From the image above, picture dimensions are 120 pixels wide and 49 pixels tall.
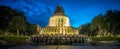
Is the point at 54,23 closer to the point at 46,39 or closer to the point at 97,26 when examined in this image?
the point at 97,26

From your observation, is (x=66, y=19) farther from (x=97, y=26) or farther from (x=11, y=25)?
(x=11, y=25)

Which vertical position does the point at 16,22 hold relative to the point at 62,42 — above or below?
above

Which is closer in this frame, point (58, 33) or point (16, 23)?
point (16, 23)

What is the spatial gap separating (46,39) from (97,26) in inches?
1295

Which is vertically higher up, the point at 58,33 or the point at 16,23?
the point at 16,23

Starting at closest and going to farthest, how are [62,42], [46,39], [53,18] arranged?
[62,42], [46,39], [53,18]

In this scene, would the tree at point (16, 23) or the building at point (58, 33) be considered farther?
the tree at point (16, 23)

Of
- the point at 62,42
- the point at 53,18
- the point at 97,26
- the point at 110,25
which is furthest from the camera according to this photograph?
the point at 53,18

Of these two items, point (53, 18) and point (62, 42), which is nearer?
point (62, 42)

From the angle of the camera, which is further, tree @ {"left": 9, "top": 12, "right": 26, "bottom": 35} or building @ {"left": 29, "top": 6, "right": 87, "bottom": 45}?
tree @ {"left": 9, "top": 12, "right": 26, "bottom": 35}

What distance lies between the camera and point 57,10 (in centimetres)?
8675

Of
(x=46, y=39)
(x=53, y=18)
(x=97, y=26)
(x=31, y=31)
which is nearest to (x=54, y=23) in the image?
(x=53, y=18)

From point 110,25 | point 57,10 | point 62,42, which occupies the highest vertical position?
point 57,10

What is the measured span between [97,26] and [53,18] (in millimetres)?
18628
